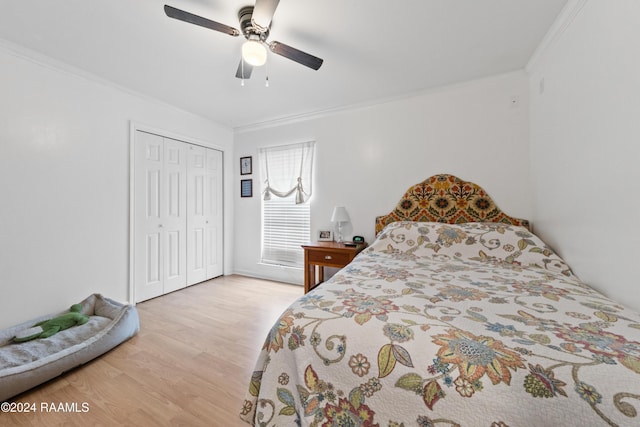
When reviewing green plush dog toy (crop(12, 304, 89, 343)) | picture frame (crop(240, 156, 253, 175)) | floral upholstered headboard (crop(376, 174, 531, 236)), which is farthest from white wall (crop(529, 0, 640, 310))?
green plush dog toy (crop(12, 304, 89, 343))

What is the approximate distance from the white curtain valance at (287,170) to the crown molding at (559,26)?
7.71ft

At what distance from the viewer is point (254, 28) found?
1.62 meters

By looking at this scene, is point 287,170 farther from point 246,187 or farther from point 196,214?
point 196,214

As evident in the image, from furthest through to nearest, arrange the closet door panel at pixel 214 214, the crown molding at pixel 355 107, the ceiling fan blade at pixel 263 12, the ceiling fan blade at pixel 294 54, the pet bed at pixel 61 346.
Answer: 1. the closet door panel at pixel 214 214
2. the crown molding at pixel 355 107
3. the ceiling fan blade at pixel 294 54
4. the pet bed at pixel 61 346
5. the ceiling fan blade at pixel 263 12

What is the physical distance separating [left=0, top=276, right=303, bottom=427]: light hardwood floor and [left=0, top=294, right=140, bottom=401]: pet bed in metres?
0.09

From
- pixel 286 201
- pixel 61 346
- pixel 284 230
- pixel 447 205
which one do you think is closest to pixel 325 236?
pixel 284 230

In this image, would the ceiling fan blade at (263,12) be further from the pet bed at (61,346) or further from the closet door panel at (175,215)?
the pet bed at (61,346)

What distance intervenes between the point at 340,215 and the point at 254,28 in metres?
1.99

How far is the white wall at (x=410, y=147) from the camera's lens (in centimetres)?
243

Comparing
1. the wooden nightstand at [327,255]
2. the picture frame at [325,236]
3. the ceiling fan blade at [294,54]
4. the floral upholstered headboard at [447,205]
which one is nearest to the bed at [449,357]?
the floral upholstered headboard at [447,205]

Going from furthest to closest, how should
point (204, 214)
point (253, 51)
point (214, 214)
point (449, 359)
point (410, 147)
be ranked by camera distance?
point (214, 214) < point (204, 214) < point (410, 147) < point (253, 51) < point (449, 359)

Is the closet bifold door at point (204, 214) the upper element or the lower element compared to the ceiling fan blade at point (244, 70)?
lower

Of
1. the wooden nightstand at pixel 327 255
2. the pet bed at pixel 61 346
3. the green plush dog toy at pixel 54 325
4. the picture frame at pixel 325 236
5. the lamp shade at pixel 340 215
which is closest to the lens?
the pet bed at pixel 61 346

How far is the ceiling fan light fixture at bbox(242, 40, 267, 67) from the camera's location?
1593mm
